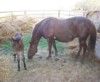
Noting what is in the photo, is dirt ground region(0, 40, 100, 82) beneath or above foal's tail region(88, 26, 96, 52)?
beneath

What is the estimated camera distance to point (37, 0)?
23312 millimetres

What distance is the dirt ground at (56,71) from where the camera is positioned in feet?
16.7

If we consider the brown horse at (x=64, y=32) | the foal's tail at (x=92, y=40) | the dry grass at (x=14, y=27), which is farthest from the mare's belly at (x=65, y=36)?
the dry grass at (x=14, y=27)

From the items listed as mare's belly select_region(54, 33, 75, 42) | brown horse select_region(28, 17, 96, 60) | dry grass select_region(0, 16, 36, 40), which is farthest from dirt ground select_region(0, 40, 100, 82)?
dry grass select_region(0, 16, 36, 40)

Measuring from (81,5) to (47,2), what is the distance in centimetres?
480

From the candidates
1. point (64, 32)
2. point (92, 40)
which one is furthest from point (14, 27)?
point (92, 40)

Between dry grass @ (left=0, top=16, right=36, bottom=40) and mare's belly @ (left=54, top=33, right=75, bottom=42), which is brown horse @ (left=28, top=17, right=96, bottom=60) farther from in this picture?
dry grass @ (left=0, top=16, right=36, bottom=40)

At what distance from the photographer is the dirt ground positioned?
16.7ft

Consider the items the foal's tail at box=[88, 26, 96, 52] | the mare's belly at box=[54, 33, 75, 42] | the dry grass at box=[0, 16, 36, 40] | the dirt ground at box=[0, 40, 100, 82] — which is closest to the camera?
the dirt ground at box=[0, 40, 100, 82]

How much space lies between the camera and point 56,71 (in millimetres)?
5430

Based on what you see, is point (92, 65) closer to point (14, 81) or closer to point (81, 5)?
point (14, 81)

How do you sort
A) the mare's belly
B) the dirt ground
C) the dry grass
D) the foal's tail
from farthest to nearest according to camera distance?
the dry grass → the mare's belly → the foal's tail → the dirt ground

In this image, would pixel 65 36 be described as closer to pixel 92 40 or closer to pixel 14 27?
pixel 92 40

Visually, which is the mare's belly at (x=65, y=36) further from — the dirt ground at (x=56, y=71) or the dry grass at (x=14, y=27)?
the dry grass at (x=14, y=27)
